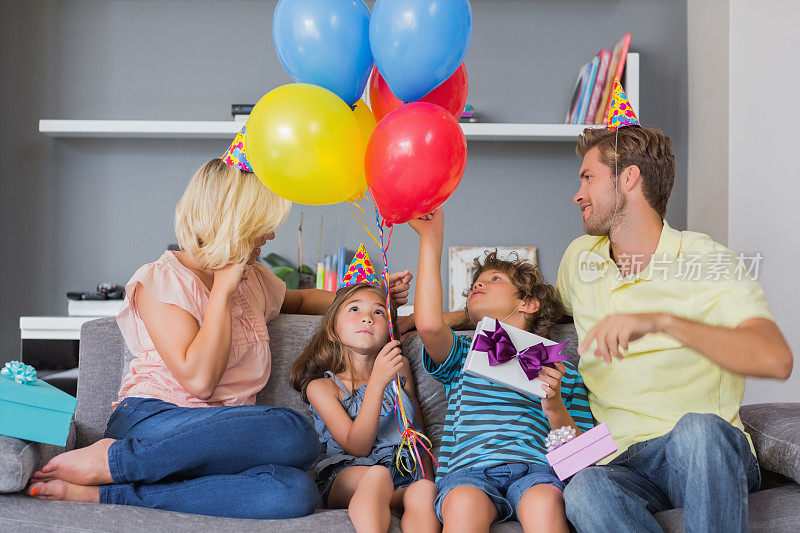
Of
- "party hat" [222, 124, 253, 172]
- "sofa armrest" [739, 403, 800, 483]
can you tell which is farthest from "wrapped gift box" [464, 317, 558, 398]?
"party hat" [222, 124, 253, 172]

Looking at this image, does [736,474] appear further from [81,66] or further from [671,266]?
[81,66]

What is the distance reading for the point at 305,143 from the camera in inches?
52.7

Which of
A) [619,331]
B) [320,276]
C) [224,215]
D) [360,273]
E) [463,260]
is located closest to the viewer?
[619,331]

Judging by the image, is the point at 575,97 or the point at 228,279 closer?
the point at 228,279

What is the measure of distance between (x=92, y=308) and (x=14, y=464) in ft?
5.52

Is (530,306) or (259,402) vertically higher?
(530,306)

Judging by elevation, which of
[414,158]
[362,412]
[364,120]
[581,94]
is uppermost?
[581,94]

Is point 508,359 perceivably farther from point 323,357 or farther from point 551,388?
point 323,357

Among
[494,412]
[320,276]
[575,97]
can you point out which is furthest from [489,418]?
[575,97]

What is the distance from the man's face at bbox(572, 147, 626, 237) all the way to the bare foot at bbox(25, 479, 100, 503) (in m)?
1.18

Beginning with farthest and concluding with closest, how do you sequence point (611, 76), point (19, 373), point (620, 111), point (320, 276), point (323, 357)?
point (320, 276)
point (611, 76)
point (620, 111)
point (323, 357)
point (19, 373)

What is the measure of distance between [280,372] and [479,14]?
196cm

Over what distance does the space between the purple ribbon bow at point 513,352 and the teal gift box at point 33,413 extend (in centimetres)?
80

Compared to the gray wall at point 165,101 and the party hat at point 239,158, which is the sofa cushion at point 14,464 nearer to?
the party hat at point 239,158
